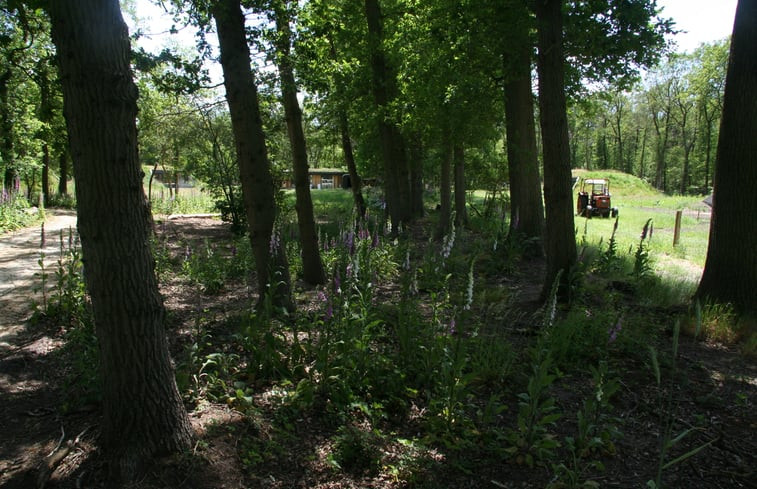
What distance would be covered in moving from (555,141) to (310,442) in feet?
17.2

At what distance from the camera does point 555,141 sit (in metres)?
6.60

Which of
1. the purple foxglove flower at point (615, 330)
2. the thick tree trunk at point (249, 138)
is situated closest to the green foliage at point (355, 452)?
the thick tree trunk at point (249, 138)

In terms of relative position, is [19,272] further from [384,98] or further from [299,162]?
[384,98]

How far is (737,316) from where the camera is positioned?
590cm

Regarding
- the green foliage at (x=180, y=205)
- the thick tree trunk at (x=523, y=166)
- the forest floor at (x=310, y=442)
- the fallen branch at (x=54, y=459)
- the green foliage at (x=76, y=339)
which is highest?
the thick tree trunk at (x=523, y=166)

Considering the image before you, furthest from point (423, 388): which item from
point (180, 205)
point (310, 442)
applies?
point (180, 205)

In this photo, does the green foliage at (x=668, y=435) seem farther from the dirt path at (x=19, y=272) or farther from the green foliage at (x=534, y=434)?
the dirt path at (x=19, y=272)

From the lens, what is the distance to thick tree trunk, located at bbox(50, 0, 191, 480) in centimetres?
251

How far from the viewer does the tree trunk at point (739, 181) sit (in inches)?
236

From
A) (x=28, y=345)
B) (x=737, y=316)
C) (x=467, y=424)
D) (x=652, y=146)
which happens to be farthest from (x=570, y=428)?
(x=652, y=146)

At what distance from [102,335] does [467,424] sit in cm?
256

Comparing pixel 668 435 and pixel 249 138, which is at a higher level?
pixel 249 138

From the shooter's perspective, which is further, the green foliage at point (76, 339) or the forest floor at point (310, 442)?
the green foliage at point (76, 339)

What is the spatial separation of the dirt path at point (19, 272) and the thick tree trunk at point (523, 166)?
8702mm
